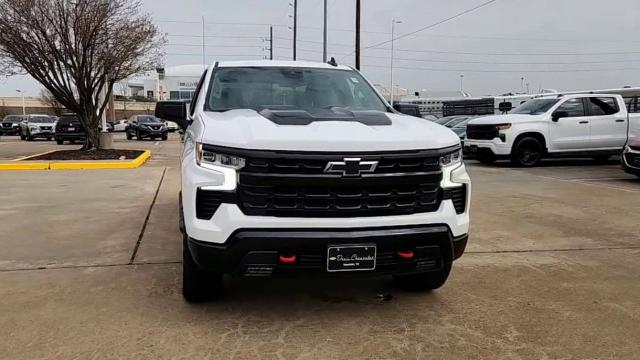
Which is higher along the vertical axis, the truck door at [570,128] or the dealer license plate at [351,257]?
the truck door at [570,128]

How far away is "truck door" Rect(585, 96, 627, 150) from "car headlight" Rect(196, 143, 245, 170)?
1421cm

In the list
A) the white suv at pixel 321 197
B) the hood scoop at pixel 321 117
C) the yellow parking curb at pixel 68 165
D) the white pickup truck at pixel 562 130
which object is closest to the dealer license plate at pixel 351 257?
the white suv at pixel 321 197

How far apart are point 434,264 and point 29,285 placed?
3.31 metres

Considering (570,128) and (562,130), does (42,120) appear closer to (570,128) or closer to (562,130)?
(562,130)

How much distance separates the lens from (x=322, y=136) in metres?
3.51

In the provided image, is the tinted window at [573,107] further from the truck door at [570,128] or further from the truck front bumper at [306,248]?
the truck front bumper at [306,248]

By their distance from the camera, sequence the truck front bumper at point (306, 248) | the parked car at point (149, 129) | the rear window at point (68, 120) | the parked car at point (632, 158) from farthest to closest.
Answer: the parked car at point (149, 129), the rear window at point (68, 120), the parked car at point (632, 158), the truck front bumper at point (306, 248)

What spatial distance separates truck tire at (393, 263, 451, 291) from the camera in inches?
176

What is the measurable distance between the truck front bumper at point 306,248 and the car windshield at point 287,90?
1.48 meters

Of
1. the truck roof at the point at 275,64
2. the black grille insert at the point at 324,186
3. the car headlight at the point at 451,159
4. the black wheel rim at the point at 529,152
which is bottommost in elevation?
the black wheel rim at the point at 529,152

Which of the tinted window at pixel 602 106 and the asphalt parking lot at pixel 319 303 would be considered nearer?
the asphalt parking lot at pixel 319 303

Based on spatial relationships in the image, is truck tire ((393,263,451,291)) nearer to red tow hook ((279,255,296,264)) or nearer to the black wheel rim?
red tow hook ((279,255,296,264))

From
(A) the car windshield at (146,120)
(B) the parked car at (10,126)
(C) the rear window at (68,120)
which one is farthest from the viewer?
(B) the parked car at (10,126)

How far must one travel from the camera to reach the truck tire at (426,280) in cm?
447
